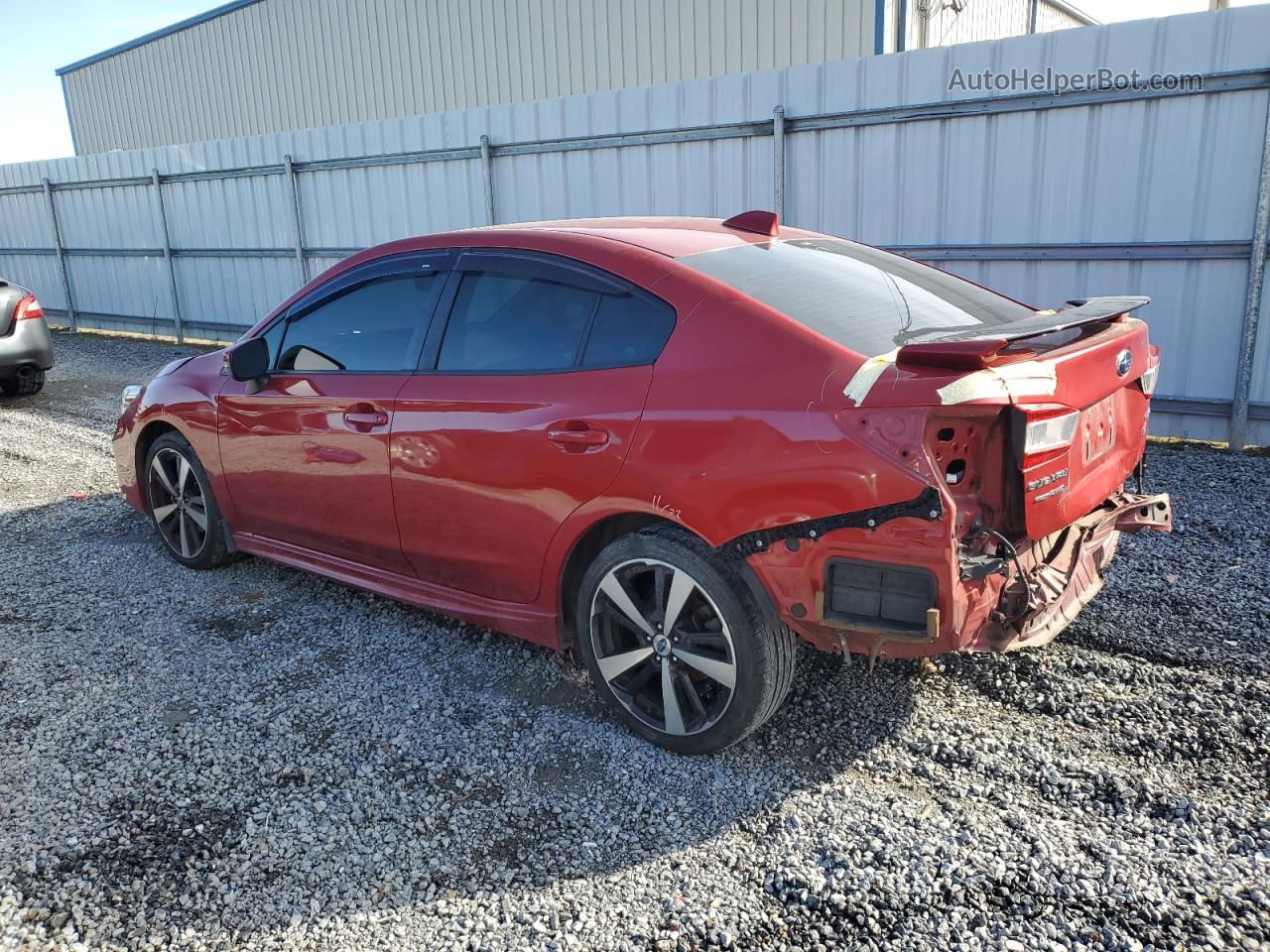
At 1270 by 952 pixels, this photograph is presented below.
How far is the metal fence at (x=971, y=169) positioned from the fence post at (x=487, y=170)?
2cm

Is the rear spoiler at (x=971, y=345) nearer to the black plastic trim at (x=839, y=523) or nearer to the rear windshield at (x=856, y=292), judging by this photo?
the rear windshield at (x=856, y=292)

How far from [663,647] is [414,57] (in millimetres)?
18535

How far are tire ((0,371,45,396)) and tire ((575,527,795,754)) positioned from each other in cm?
949

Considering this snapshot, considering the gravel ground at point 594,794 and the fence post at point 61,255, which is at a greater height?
the fence post at point 61,255

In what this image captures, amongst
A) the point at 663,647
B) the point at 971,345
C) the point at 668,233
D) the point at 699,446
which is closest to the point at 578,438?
the point at 699,446

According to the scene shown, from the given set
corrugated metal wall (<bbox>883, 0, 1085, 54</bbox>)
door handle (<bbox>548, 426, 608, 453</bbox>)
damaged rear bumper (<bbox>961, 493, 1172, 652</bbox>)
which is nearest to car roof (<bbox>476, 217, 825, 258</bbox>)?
door handle (<bbox>548, 426, 608, 453</bbox>)

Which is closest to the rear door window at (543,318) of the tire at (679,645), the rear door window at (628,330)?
the rear door window at (628,330)

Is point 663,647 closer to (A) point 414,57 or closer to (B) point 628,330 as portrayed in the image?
(B) point 628,330

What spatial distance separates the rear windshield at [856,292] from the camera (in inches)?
115

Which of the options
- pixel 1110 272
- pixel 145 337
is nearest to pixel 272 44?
pixel 145 337

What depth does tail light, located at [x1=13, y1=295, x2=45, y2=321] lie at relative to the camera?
9875 millimetres

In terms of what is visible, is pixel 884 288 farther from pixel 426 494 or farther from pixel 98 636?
pixel 98 636

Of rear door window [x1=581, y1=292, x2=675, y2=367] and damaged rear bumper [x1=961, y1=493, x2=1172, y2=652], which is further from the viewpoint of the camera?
rear door window [x1=581, y1=292, x2=675, y2=367]

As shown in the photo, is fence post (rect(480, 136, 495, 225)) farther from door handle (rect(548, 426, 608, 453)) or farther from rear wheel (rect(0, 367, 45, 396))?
door handle (rect(548, 426, 608, 453))
